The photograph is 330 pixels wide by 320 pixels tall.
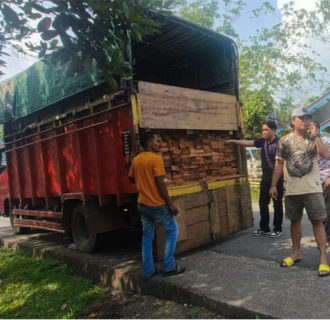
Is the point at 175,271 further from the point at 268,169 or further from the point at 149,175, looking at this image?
the point at 268,169

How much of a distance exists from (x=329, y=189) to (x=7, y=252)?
19.6ft

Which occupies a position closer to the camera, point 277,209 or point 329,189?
point 329,189

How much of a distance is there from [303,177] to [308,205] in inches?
12.5

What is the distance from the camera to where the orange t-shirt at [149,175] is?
3.85m

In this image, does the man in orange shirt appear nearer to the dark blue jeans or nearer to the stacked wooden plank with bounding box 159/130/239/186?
the dark blue jeans

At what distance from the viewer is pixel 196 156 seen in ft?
17.1

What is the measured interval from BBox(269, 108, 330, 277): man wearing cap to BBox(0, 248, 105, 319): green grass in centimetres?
252

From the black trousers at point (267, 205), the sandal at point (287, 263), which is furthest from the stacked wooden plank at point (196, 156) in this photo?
the sandal at point (287, 263)

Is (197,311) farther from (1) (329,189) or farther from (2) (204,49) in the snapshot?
(2) (204,49)

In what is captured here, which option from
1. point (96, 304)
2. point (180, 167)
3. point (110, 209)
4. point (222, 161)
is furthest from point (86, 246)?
point (222, 161)

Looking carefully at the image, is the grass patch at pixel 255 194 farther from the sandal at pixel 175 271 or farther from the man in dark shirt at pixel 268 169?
the sandal at pixel 175 271

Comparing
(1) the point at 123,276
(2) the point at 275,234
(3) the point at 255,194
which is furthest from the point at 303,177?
(3) the point at 255,194

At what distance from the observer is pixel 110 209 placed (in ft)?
17.5

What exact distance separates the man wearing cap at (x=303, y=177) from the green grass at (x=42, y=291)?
2.52m
